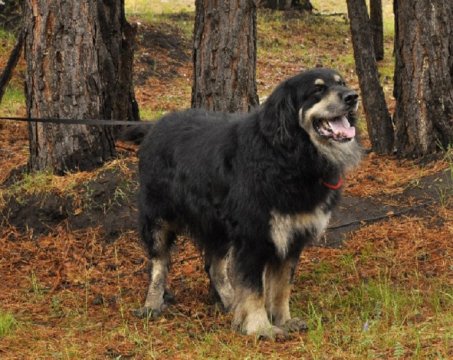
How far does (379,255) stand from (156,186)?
2275 millimetres

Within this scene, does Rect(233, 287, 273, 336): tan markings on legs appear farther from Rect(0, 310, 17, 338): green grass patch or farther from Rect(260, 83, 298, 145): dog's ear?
Rect(0, 310, 17, 338): green grass patch

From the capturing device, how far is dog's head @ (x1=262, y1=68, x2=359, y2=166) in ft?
18.6

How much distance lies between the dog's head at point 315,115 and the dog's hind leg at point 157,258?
5.06ft

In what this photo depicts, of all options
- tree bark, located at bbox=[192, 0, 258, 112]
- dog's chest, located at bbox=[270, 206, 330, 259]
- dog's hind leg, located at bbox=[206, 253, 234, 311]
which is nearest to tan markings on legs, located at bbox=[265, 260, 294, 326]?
dog's chest, located at bbox=[270, 206, 330, 259]

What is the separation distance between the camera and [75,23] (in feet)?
28.6

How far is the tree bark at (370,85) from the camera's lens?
1003cm

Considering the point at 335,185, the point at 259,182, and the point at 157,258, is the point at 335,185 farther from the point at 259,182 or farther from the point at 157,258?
the point at 157,258

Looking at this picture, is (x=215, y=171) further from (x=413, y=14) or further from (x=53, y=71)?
(x=413, y=14)

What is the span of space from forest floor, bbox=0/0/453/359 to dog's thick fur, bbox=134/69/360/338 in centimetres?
41

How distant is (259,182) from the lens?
19.3ft

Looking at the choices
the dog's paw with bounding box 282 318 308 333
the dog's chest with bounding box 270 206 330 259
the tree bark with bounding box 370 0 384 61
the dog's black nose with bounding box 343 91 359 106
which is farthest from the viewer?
the tree bark with bounding box 370 0 384 61

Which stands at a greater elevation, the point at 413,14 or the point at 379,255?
the point at 413,14

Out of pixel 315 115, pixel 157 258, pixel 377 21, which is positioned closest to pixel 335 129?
pixel 315 115

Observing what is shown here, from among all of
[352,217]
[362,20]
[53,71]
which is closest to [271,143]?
[352,217]
